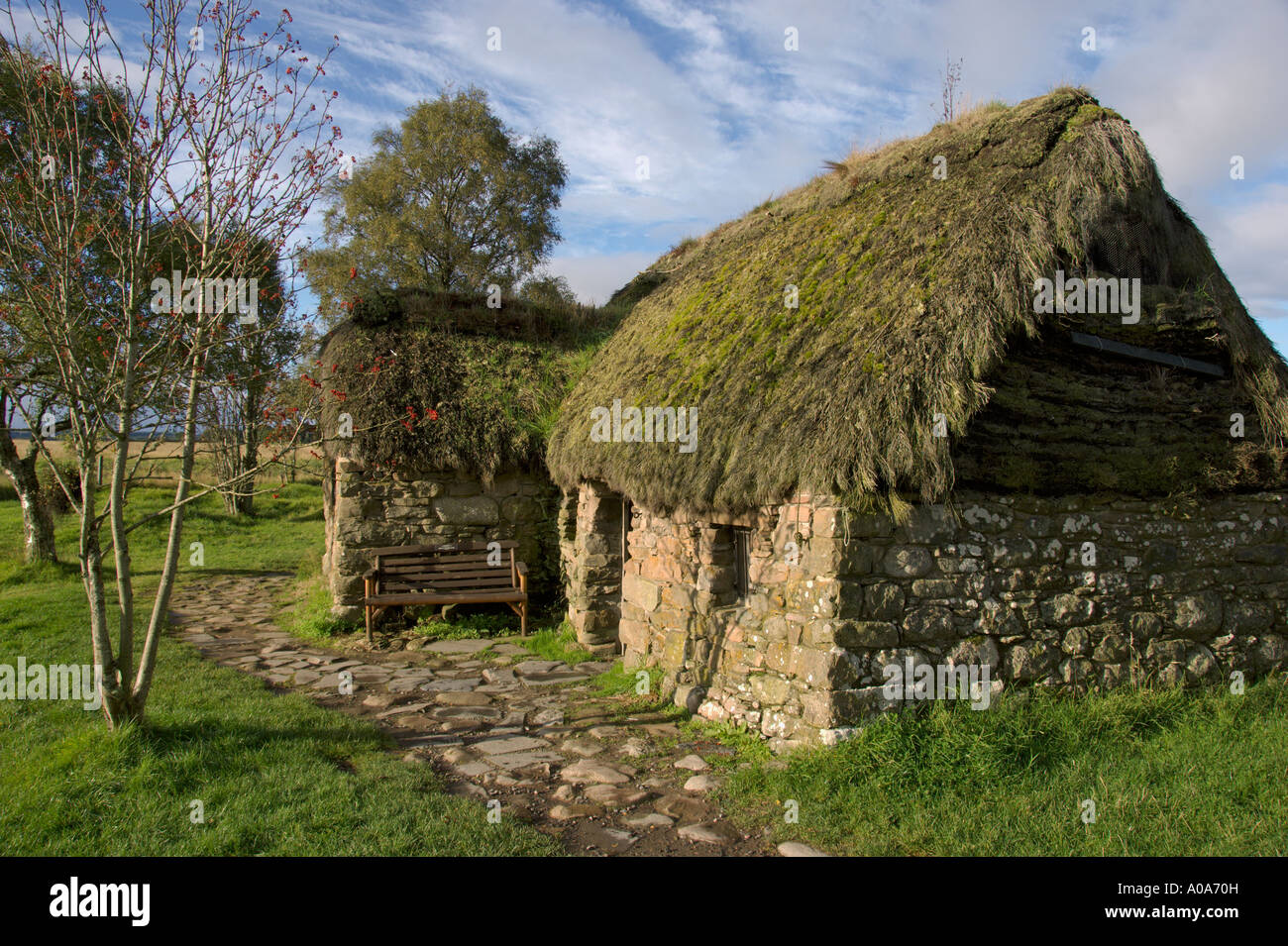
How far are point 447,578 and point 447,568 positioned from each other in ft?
0.38

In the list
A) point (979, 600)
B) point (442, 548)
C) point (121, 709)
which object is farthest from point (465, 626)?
point (979, 600)

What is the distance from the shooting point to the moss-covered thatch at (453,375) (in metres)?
8.95

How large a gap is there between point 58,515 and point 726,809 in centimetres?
1966

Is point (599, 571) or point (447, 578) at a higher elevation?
point (599, 571)

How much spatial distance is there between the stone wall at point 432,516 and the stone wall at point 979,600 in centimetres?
375

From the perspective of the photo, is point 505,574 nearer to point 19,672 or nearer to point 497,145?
point 19,672

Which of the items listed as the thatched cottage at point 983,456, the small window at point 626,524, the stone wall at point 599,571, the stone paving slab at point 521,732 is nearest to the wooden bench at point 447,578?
the stone paving slab at point 521,732

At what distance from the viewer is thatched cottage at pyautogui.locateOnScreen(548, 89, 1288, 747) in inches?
189

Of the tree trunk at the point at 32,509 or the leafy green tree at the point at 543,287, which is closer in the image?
the tree trunk at the point at 32,509

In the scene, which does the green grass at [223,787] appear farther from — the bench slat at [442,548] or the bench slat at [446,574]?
the bench slat at [442,548]

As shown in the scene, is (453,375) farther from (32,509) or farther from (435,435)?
(32,509)

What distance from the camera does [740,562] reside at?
20.5ft

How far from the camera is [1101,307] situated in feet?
17.8
